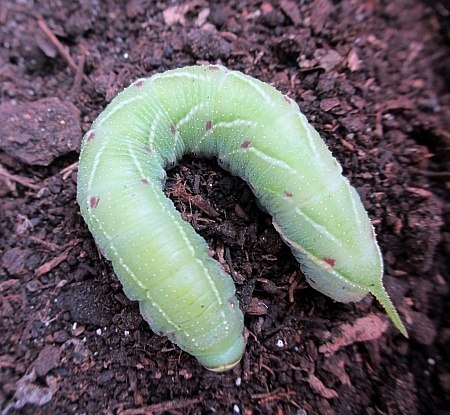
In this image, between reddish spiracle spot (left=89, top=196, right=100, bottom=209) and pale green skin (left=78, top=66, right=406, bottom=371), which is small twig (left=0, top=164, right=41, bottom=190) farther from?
reddish spiracle spot (left=89, top=196, right=100, bottom=209)

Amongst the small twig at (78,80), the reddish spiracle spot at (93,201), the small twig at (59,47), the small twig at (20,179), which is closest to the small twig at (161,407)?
the reddish spiracle spot at (93,201)

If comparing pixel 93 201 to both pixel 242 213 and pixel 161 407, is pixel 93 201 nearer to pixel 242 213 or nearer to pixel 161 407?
pixel 242 213

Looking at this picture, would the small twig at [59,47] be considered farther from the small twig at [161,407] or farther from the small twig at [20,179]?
the small twig at [161,407]

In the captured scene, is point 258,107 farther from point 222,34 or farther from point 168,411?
point 168,411

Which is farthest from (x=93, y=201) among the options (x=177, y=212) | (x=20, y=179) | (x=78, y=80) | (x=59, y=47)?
(x=59, y=47)

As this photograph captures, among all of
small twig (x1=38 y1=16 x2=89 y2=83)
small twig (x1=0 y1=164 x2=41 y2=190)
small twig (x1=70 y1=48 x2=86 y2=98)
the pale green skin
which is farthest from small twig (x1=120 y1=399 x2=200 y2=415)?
small twig (x1=38 y1=16 x2=89 y2=83)

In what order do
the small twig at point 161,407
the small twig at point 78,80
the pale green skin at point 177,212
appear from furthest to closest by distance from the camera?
the small twig at point 78,80, the small twig at point 161,407, the pale green skin at point 177,212
